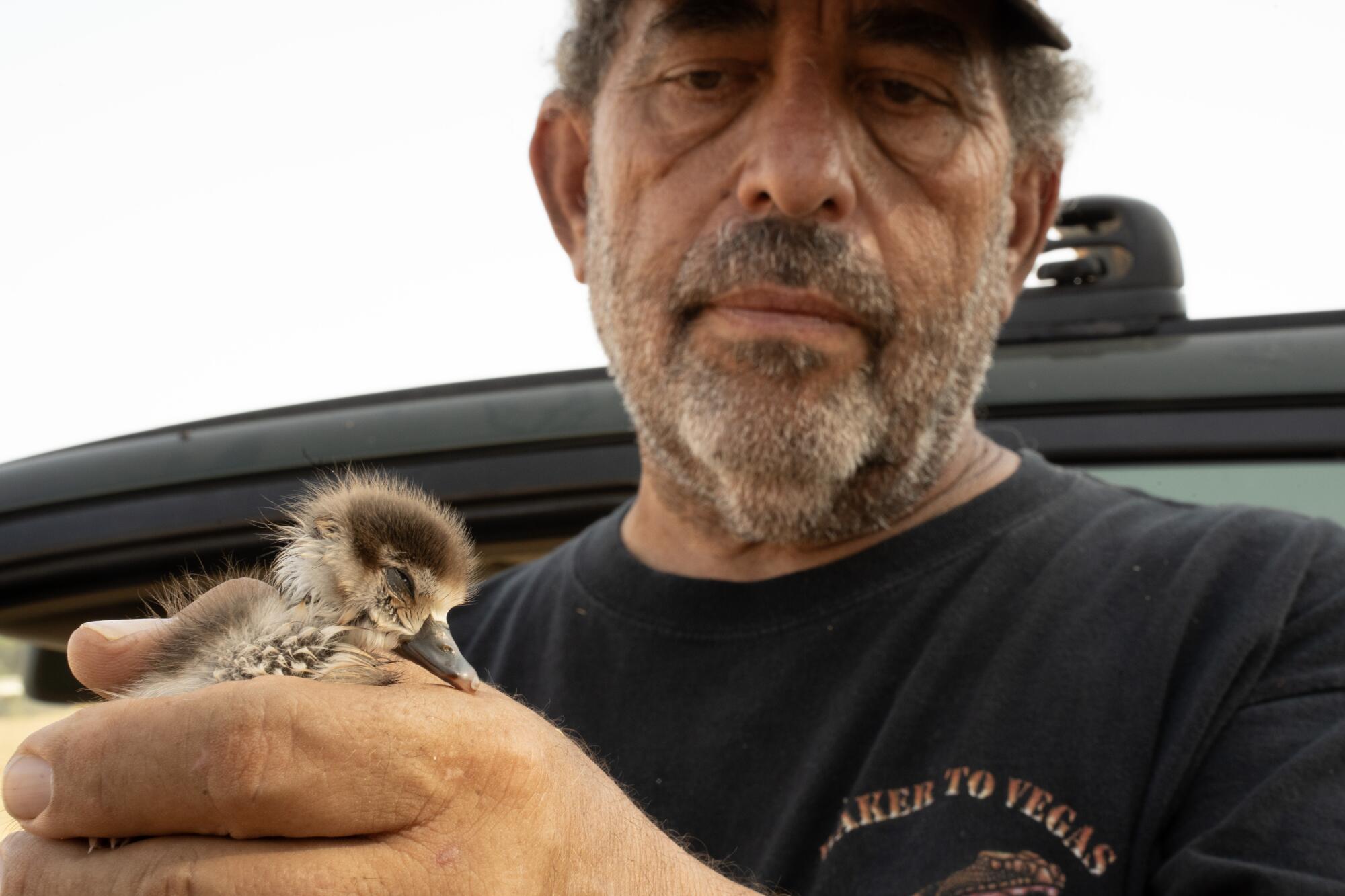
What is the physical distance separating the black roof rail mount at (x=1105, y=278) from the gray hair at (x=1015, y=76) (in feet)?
0.82

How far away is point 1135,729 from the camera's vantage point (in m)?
2.23

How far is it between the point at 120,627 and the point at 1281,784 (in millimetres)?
2061

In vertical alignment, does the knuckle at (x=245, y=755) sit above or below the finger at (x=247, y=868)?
above

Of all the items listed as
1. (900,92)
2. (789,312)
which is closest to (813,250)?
(789,312)

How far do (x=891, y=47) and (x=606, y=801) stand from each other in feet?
6.43

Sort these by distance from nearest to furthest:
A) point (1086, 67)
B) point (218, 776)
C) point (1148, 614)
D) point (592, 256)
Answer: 1. point (218, 776)
2. point (1148, 614)
3. point (592, 256)
4. point (1086, 67)

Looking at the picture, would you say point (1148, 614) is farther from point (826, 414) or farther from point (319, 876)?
point (319, 876)

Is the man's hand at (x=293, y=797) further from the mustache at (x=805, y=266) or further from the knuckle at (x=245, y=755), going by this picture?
the mustache at (x=805, y=266)

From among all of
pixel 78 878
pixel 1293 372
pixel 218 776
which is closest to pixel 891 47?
→ pixel 1293 372

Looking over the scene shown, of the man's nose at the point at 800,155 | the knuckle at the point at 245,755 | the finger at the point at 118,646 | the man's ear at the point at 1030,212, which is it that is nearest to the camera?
the knuckle at the point at 245,755

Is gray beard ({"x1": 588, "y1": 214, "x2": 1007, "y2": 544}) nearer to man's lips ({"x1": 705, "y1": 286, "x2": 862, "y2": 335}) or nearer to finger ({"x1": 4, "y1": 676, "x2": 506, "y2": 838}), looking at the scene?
man's lips ({"x1": 705, "y1": 286, "x2": 862, "y2": 335})

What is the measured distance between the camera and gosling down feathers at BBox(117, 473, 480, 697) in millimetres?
1897

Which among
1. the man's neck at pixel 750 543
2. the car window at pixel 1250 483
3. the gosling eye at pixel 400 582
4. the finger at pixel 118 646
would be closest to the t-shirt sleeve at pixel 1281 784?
the car window at pixel 1250 483

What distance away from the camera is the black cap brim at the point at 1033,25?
9.57ft
